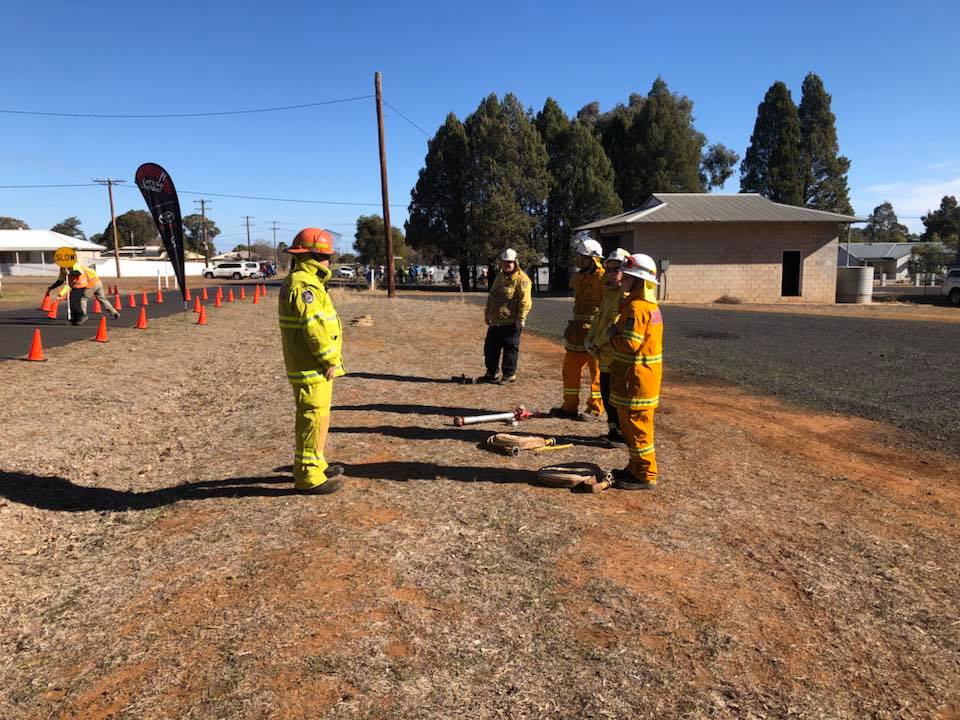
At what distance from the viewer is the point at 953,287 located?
29.6 meters

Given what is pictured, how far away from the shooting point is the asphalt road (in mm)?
7902

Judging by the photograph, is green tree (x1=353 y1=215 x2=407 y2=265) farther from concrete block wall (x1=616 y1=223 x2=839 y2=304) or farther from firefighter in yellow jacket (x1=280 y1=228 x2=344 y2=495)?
firefighter in yellow jacket (x1=280 y1=228 x2=344 y2=495)

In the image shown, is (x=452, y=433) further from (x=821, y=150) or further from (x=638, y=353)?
(x=821, y=150)

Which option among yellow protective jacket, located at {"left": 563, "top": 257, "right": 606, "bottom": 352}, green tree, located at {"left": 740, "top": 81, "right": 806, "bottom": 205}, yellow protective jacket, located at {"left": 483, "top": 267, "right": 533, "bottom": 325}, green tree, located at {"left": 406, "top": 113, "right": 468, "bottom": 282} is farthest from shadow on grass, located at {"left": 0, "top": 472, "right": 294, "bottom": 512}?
green tree, located at {"left": 740, "top": 81, "right": 806, "bottom": 205}

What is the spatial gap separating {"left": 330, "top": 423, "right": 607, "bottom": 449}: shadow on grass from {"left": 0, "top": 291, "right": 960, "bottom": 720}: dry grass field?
49 millimetres

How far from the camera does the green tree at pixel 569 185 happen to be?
137 ft

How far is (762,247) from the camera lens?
31.1m

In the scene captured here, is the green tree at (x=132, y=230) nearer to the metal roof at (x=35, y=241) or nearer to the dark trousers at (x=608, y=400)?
the metal roof at (x=35, y=241)

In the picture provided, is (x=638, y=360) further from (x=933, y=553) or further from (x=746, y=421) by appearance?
(x=746, y=421)

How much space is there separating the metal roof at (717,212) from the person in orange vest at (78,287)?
Answer: 69.7 ft

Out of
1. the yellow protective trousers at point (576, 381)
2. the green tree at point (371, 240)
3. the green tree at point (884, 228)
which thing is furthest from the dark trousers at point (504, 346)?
the green tree at point (884, 228)

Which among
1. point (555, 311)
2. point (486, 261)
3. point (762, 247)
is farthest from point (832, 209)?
point (555, 311)

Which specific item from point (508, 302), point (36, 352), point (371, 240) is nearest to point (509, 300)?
point (508, 302)

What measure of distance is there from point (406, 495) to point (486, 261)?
120 feet
